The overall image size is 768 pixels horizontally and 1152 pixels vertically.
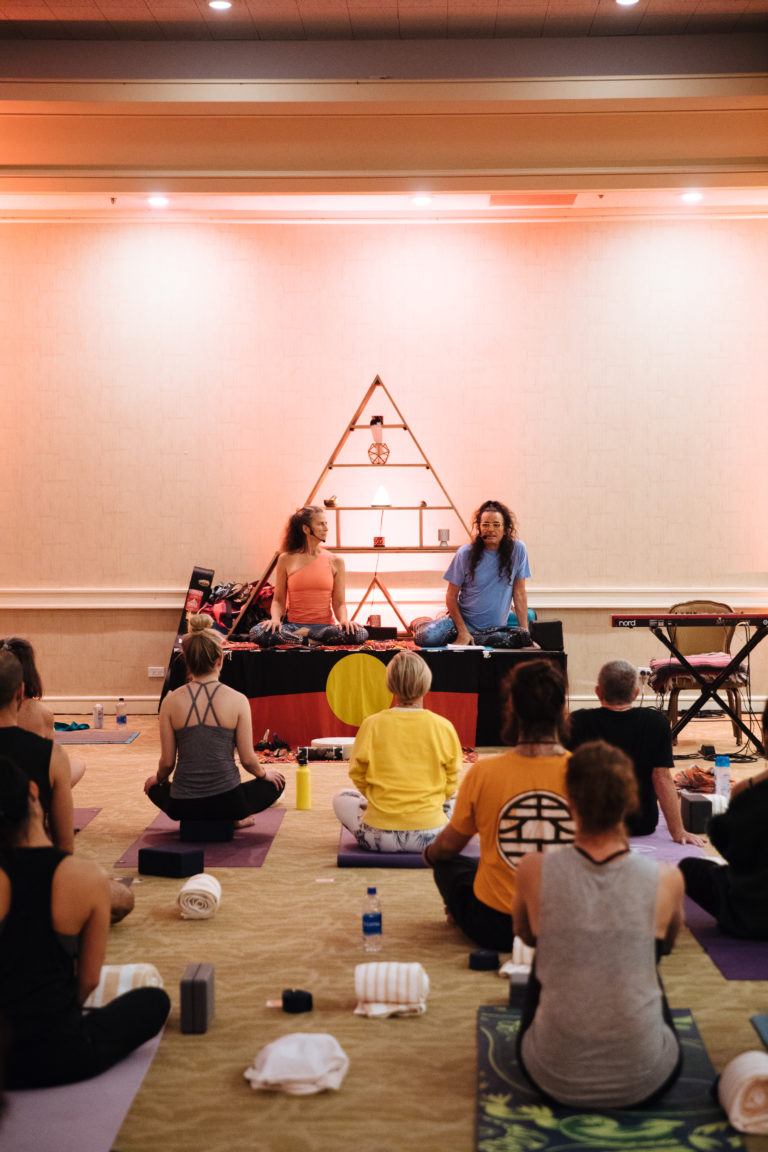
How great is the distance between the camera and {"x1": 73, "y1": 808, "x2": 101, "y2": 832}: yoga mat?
575cm

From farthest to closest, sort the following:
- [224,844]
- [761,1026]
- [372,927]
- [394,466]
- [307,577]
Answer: [394,466] < [307,577] < [224,844] < [372,927] < [761,1026]

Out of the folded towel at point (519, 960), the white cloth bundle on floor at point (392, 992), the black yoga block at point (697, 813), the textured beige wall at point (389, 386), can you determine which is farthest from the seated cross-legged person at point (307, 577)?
the white cloth bundle on floor at point (392, 992)

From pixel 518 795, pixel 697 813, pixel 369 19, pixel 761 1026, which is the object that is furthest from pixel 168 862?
pixel 369 19

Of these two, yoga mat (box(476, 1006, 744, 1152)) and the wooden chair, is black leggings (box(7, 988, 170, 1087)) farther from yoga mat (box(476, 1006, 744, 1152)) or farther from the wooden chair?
the wooden chair

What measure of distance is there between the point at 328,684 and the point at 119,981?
4.15 m

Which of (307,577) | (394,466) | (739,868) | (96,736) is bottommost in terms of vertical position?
(96,736)

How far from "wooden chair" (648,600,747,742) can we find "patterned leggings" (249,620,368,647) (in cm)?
183

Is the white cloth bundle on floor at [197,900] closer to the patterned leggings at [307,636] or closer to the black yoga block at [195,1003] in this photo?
the black yoga block at [195,1003]

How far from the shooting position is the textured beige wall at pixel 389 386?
941cm

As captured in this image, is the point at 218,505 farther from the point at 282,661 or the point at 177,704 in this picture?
the point at 177,704

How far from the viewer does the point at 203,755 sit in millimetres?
5320

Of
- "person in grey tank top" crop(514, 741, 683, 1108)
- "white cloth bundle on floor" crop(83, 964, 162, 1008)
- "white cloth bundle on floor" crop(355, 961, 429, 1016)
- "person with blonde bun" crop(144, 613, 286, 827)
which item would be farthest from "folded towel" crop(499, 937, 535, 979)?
"person with blonde bun" crop(144, 613, 286, 827)

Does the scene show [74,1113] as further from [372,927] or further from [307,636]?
[307,636]

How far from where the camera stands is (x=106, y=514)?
9.48 metres
